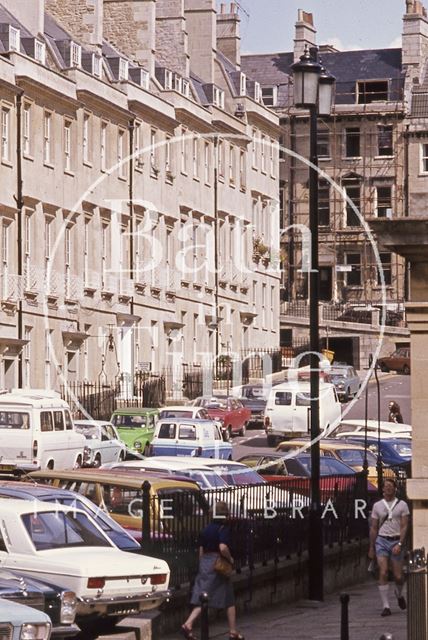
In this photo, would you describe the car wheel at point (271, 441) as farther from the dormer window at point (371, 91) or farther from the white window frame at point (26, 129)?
the dormer window at point (371, 91)

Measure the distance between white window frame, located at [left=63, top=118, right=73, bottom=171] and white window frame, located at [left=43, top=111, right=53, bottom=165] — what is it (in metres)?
1.55

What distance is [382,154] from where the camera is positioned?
378ft

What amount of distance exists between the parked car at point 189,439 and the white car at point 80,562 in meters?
28.1

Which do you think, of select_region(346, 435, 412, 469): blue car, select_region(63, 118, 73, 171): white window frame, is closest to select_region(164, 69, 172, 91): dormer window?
select_region(63, 118, 73, 171): white window frame

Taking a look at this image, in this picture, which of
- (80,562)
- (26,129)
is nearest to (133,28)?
(26,129)

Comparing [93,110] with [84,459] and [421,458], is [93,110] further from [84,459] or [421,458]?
[421,458]

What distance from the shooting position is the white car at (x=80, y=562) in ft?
66.0

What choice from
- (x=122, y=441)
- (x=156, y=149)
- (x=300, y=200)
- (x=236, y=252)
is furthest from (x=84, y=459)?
(x=300, y=200)

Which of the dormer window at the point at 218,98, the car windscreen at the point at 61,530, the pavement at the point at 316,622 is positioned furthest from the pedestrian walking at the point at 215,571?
the dormer window at the point at 218,98

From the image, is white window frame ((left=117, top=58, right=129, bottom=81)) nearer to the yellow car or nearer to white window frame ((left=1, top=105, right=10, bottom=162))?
white window frame ((left=1, top=105, right=10, bottom=162))

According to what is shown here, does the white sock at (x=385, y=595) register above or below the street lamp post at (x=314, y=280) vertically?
below

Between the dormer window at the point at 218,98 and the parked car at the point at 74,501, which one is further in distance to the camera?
the dormer window at the point at 218,98

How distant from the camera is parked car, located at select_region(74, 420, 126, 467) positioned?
4840cm

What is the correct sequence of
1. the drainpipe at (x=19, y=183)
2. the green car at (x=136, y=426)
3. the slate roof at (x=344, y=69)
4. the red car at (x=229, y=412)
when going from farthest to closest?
the slate roof at (x=344, y=69) < the drainpipe at (x=19, y=183) < the red car at (x=229, y=412) < the green car at (x=136, y=426)
